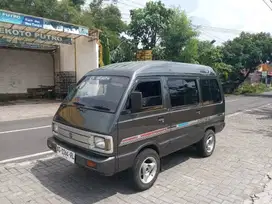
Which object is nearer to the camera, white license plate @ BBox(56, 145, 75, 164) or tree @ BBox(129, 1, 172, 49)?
white license plate @ BBox(56, 145, 75, 164)

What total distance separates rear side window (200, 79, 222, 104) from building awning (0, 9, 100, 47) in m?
9.75

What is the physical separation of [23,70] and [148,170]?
16.3 meters

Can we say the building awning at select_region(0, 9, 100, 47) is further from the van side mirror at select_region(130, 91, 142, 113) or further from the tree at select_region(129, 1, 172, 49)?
the van side mirror at select_region(130, 91, 142, 113)

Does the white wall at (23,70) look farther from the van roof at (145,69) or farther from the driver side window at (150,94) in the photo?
the driver side window at (150,94)

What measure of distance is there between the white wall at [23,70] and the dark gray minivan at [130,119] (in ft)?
48.2

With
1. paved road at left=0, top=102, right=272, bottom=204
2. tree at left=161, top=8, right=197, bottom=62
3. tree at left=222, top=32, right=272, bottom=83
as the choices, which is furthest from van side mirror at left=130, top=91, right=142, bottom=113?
tree at left=222, top=32, right=272, bottom=83

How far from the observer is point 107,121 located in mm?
3568

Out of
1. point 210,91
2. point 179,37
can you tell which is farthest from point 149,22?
point 210,91

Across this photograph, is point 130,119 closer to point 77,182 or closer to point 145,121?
point 145,121

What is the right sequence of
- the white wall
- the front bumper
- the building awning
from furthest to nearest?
1. the white wall
2. the building awning
3. the front bumper

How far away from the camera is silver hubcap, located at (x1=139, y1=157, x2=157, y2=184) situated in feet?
13.3

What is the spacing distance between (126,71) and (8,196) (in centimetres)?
266

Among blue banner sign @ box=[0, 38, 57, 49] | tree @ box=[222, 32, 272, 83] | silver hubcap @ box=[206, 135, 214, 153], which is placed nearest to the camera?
silver hubcap @ box=[206, 135, 214, 153]

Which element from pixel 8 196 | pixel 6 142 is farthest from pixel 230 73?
pixel 8 196
